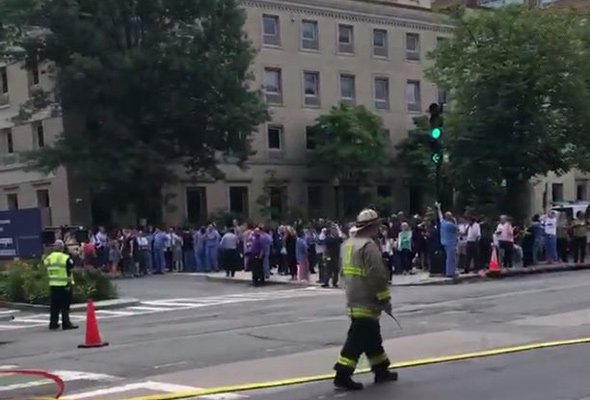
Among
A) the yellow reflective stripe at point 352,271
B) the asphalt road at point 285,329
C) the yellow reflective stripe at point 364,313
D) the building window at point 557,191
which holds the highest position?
the building window at point 557,191

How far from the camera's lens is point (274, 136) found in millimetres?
54719

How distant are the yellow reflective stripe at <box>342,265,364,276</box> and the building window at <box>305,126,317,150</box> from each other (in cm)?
4507

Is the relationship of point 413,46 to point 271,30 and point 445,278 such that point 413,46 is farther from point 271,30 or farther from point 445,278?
point 445,278

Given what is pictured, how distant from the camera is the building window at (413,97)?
6016cm

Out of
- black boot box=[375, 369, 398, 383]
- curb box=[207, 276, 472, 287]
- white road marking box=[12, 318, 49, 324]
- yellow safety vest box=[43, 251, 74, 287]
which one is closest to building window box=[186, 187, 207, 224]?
curb box=[207, 276, 472, 287]

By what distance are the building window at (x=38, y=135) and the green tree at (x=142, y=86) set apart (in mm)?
4741

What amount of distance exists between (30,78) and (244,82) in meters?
11.7

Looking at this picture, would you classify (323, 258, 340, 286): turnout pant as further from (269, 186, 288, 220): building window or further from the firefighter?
(269, 186, 288, 220): building window

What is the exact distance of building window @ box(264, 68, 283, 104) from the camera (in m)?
53.8

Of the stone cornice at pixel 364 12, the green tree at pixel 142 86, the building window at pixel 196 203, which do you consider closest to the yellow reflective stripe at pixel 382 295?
the green tree at pixel 142 86

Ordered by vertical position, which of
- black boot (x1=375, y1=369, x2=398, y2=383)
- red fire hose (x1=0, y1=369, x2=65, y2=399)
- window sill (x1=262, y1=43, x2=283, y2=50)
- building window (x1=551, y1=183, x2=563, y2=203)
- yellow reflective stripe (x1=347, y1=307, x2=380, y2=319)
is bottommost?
red fire hose (x1=0, y1=369, x2=65, y2=399)

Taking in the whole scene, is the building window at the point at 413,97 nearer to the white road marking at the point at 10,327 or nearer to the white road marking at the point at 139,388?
the white road marking at the point at 10,327

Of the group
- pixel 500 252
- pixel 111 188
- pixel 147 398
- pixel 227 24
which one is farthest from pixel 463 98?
pixel 147 398

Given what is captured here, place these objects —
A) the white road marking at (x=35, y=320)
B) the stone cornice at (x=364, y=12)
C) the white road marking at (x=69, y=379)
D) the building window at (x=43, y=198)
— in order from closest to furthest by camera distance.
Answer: the white road marking at (x=69, y=379) → the white road marking at (x=35, y=320) → the building window at (x=43, y=198) → the stone cornice at (x=364, y=12)
